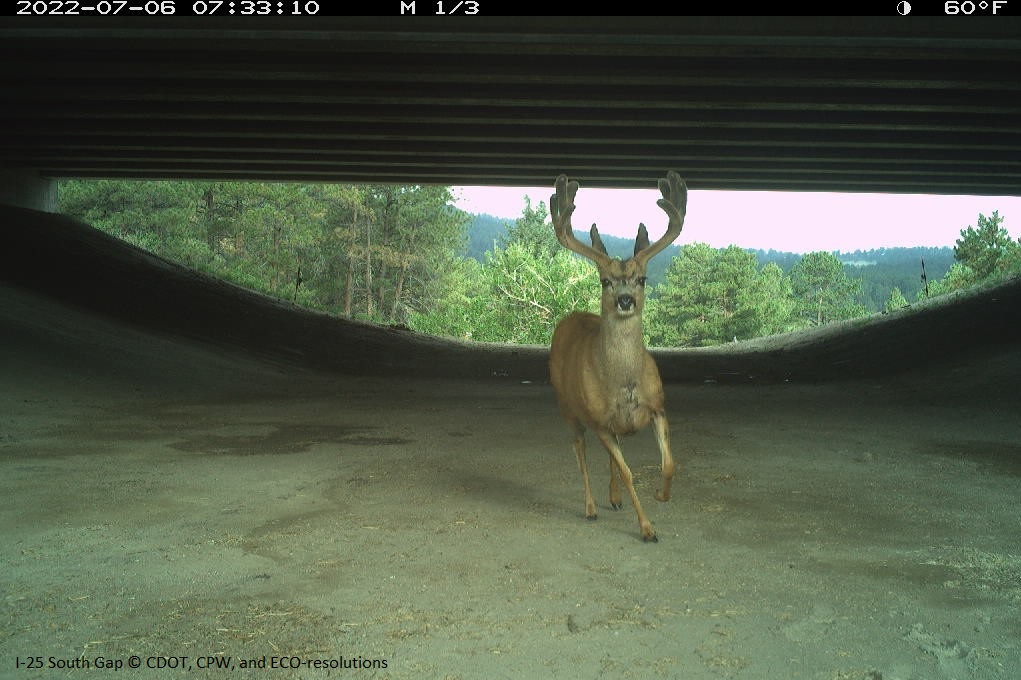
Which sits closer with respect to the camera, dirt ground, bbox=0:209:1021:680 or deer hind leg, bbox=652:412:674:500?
dirt ground, bbox=0:209:1021:680

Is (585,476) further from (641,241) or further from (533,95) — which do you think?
(533,95)

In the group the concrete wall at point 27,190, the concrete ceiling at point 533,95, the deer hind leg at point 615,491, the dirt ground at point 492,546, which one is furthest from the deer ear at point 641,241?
the concrete wall at point 27,190

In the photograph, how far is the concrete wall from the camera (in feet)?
86.0

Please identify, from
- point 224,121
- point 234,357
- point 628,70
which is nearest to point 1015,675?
point 628,70

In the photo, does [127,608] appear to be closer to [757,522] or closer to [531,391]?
[757,522]

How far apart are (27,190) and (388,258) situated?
34.7 metres

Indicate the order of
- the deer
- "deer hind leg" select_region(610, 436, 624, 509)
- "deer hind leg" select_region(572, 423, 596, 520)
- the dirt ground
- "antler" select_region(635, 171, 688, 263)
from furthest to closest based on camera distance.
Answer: "deer hind leg" select_region(610, 436, 624, 509), "deer hind leg" select_region(572, 423, 596, 520), "antler" select_region(635, 171, 688, 263), the deer, the dirt ground

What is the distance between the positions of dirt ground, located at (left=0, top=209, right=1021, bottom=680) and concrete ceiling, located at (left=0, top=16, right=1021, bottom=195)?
17.6ft

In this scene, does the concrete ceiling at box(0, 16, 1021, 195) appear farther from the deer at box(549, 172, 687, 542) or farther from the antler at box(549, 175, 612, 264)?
the deer at box(549, 172, 687, 542)

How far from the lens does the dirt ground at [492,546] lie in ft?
15.3

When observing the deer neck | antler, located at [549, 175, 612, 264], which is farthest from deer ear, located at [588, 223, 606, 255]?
the deer neck

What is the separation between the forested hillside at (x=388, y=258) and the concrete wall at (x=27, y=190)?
598cm

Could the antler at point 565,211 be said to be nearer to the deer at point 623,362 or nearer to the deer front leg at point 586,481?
the deer at point 623,362

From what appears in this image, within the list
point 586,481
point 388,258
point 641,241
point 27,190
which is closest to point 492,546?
point 586,481
